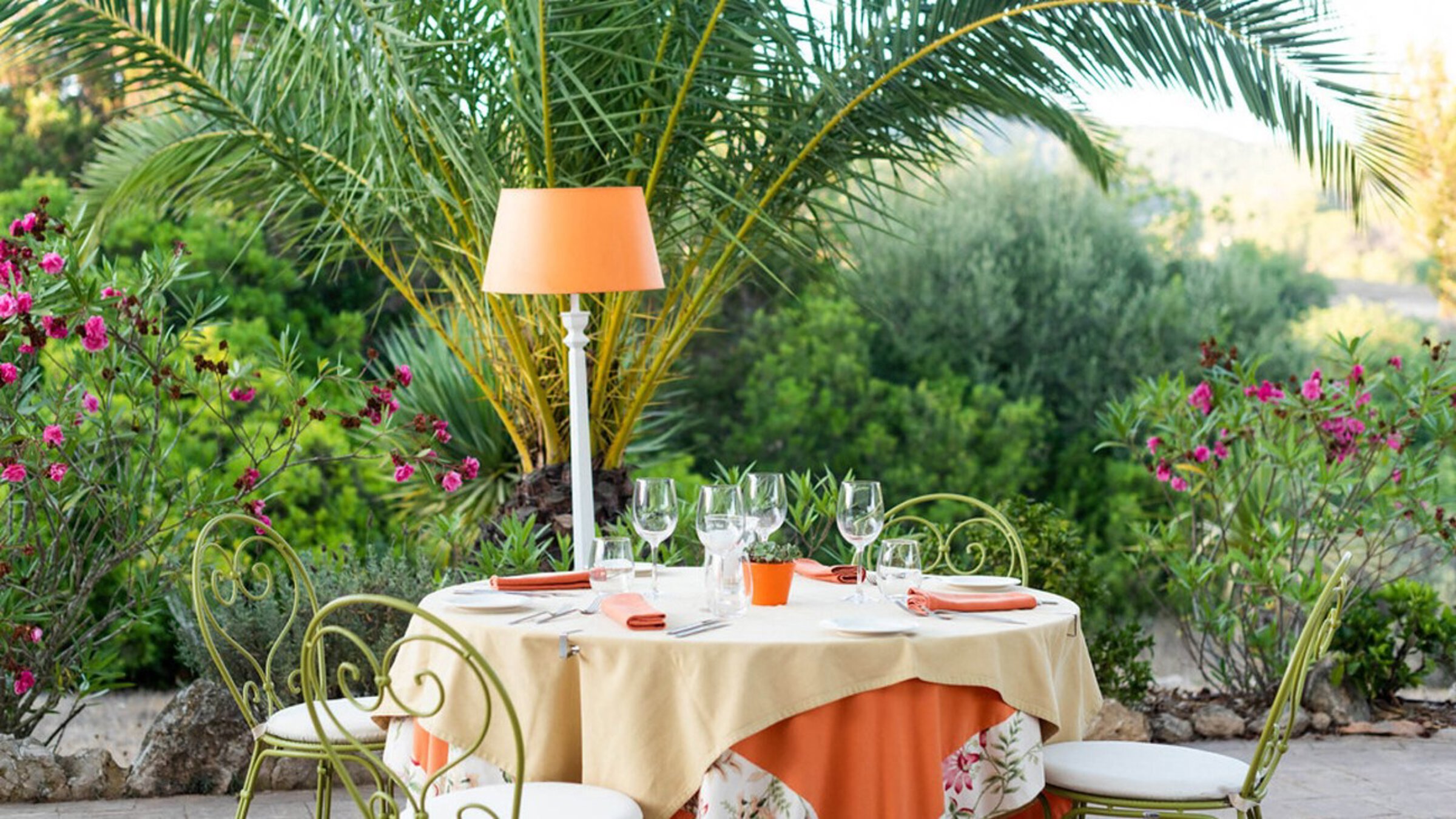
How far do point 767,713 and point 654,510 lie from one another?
647 millimetres

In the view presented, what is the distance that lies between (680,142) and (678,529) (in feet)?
4.26

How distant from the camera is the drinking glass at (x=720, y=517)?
300 cm

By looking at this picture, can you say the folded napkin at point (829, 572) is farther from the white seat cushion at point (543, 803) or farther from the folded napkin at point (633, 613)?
the white seat cushion at point (543, 803)

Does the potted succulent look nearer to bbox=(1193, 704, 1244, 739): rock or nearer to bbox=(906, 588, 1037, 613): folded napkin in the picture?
bbox=(906, 588, 1037, 613): folded napkin

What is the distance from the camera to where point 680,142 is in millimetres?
5027

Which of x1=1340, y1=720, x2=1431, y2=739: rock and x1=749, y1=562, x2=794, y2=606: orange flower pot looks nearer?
x1=749, y1=562, x2=794, y2=606: orange flower pot

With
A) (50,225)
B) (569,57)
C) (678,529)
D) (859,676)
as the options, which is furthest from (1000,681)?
(50,225)

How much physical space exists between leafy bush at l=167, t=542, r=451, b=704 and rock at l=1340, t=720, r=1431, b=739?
3.28 metres

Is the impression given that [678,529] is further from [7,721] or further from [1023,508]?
[7,721]

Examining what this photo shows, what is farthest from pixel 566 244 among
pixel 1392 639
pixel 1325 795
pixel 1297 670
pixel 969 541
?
pixel 1392 639

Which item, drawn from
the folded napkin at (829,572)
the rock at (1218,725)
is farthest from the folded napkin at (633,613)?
the rock at (1218,725)

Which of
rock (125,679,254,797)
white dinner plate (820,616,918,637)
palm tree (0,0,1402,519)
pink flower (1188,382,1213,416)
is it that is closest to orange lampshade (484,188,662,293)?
palm tree (0,0,1402,519)

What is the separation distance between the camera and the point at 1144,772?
2.93 metres

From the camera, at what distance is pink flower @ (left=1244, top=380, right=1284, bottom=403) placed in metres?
5.49
